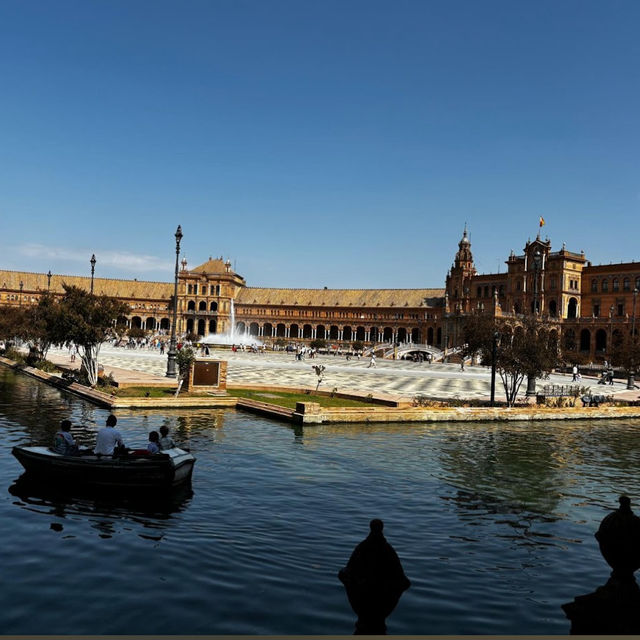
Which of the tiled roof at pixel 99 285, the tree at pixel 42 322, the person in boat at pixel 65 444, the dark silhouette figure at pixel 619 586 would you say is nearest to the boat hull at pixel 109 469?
the person in boat at pixel 65 444

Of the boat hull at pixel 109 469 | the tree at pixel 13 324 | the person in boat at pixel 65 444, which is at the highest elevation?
the tree at pixel 13 324

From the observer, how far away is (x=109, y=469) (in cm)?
1375

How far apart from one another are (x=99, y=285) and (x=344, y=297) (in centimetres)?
5694

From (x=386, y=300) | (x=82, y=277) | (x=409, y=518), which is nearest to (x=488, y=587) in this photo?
(x=409, y=518)

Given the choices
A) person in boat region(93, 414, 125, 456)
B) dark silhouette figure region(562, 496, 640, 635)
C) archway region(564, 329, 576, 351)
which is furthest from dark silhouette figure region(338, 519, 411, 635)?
archway region(564, 329, 576, 351)

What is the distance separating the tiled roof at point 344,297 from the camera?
12838cm

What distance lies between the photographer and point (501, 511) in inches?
557

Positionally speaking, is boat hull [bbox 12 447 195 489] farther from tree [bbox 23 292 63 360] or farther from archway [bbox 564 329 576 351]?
archway [bbox 564 329 576 351]

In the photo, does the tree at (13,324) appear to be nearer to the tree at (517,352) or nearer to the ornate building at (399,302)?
the tree at (517,352)

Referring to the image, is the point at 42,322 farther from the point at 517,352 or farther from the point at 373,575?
the point at 373,575

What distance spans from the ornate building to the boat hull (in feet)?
268

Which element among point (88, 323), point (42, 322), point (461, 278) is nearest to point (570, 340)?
point (461, 278)

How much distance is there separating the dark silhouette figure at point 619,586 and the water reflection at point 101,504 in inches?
289

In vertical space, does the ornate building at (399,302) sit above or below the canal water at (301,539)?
above
